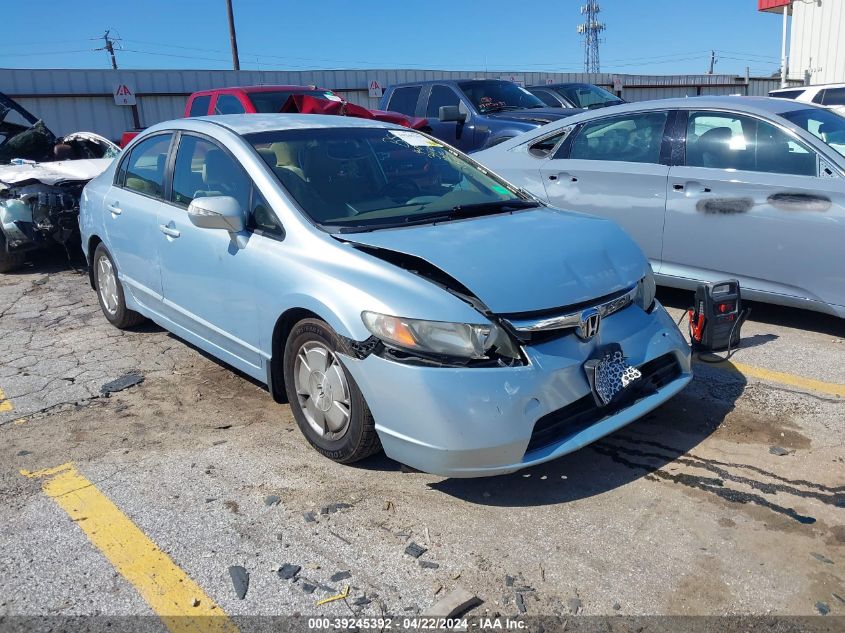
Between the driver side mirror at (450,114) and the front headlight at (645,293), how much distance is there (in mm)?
7087

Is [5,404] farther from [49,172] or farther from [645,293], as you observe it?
[49,172]

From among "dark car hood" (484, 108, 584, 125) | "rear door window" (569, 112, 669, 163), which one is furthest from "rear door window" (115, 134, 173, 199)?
"dark car hood" (484, 108, 584, 125)

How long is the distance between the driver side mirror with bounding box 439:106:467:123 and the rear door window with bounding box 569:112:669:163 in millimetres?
4512

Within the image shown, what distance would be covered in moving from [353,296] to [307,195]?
87 centimetres

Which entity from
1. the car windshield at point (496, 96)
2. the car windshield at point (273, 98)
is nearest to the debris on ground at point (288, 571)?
the car windshield at point (273, 98)

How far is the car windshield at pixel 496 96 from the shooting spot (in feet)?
36.4

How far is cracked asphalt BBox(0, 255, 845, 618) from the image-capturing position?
2.63 m

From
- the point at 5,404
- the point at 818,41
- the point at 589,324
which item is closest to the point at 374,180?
the point at 589,324

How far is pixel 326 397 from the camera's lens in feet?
11.3

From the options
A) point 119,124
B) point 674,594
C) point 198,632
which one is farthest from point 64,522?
point 119,124

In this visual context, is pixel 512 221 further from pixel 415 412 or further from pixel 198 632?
pixel 198 632

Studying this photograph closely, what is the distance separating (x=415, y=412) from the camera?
2.98 metres

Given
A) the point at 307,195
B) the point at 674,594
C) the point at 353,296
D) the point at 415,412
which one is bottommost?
the point at 674,594

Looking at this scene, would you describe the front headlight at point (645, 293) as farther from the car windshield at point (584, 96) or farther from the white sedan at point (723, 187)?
the car windshield at point (584, 96)
